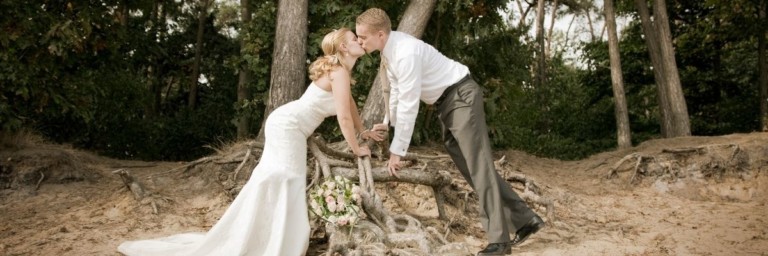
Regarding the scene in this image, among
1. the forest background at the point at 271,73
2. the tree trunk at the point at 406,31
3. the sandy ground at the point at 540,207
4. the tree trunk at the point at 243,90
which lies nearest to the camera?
the sandy ground at the point at 540,207

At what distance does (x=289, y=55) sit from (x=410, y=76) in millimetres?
3859

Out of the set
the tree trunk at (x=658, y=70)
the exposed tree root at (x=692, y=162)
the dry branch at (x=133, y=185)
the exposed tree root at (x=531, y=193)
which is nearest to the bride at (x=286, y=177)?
the dry branch at (x=133, y=185)

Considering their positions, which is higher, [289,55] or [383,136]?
[289,55]

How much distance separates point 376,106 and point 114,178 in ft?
12.1

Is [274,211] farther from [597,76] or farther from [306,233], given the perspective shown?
[597,76]

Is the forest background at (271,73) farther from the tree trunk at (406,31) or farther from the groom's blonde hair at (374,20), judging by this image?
the groom's blonde hair at (374,20)

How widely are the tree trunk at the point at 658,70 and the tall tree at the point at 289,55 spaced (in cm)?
688

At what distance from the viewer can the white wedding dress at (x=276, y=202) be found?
4.92m

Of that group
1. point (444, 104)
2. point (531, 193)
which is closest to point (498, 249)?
point (444, 104)

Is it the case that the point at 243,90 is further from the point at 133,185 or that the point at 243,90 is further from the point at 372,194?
the point at 372,194

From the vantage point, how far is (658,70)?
1212 centimetres

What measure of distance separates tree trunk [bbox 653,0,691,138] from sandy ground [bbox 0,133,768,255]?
4.22 feet

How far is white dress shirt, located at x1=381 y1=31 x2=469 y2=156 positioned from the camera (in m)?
4.76

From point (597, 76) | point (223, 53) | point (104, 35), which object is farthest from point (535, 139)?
point (104, 35)
